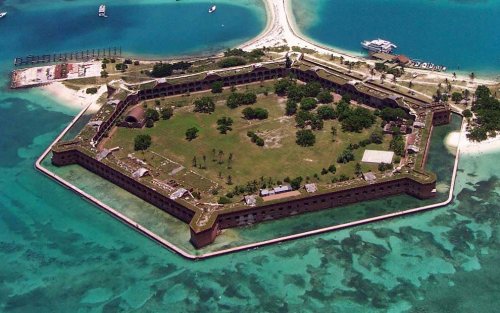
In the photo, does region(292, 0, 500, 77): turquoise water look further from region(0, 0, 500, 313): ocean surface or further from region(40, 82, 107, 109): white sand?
region(40, 82, 107, 109): white sand

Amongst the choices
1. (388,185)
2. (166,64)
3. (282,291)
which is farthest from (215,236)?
(166,64)

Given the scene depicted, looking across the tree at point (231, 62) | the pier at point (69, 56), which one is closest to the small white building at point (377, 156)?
the tree at point (231, 62)

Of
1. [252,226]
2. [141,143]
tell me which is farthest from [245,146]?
[252,226]

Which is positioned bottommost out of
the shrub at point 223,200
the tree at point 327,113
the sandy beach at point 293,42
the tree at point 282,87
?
the shrub at point 223,200

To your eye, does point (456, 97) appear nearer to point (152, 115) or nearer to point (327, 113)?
point (327, 113)

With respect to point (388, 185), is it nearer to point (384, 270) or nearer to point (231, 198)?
point (384, 270)

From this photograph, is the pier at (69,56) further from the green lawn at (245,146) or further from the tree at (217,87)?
the green lawn at (245,146)

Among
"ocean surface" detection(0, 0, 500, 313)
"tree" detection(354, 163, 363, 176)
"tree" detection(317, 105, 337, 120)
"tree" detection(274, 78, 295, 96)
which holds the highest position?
"tree" detection(274, 78, 295, 96)

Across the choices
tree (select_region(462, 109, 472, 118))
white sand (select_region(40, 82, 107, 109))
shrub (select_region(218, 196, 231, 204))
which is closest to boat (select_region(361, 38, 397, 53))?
tree (select_region(462, 109, 472, 118))
